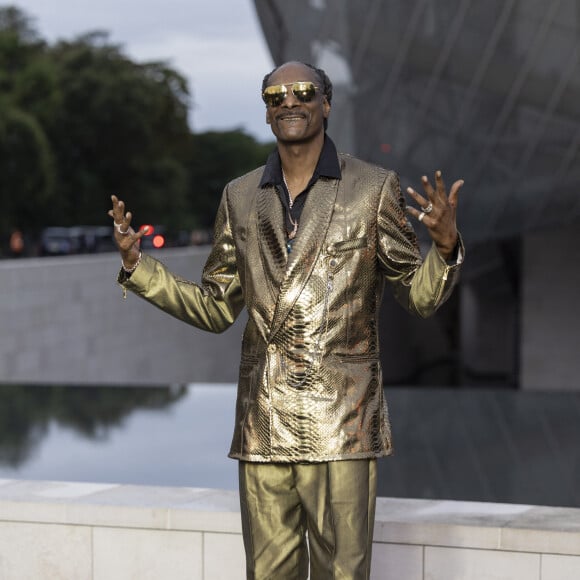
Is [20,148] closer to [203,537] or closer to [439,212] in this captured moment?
[203,537]

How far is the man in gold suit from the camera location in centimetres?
350

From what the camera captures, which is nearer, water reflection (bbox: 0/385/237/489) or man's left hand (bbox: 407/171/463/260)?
man's left hand (bbox: 407/171/463/260)

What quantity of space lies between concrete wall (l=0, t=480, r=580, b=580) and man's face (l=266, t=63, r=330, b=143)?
75.9 inches

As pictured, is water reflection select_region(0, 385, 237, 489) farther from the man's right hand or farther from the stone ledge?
the man's right hand

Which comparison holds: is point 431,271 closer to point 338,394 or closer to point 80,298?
point 338,394

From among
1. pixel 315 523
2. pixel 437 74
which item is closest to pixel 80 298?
pixel 437 74

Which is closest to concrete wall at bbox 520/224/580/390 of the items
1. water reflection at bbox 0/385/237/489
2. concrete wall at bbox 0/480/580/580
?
water reflection at bbox 0/385/237/489

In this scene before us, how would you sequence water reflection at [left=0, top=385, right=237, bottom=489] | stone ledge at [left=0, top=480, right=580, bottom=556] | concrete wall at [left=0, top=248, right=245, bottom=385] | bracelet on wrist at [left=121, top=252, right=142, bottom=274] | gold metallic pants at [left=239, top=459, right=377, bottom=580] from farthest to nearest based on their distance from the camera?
concrete wall at [left=0, top=248, right=245, bottom=385], water reflection at [left=0, top=385, right=237, bottom=489], stone ledge at [left=0, top=480, right=580, bottom=556], bracelet on wrist at [left=121, top=252, right=142, bottom=274], gold metallic pants at [left=239, top=459, right=377, bottom=580]

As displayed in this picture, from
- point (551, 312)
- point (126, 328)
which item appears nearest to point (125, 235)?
point (126, 328)

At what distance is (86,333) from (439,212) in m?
20.3

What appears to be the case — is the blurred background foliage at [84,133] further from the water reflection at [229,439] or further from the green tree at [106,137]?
the water reflection at [229,439]

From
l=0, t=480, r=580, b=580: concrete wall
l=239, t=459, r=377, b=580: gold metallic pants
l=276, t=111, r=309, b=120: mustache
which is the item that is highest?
l=276, t=111, r=309, b=120: mustache

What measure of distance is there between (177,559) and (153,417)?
792 centimetres

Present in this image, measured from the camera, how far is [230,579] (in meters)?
5.08
